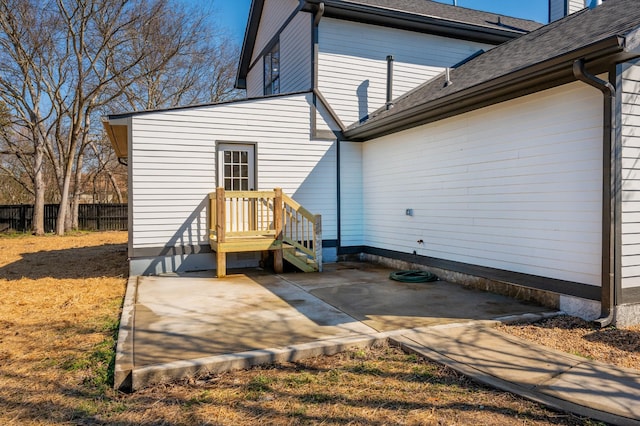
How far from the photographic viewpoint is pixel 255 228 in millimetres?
8039

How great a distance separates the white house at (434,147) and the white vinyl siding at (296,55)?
1.8 inches

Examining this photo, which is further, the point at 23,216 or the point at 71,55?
the point at 23,216

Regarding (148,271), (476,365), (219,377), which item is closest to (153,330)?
(219,377)

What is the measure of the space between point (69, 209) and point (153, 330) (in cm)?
1737

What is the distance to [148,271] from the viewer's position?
7.54 meters

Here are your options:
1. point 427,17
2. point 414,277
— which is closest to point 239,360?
point 414,277

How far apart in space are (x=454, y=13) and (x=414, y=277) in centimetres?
762

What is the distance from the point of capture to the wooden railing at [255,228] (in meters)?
7.14

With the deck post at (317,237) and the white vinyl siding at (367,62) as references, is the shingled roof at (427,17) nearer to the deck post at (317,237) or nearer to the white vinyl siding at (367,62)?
the white vinyl siding at (367,62)

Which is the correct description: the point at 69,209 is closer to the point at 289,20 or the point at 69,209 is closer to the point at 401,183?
the point at 289,20

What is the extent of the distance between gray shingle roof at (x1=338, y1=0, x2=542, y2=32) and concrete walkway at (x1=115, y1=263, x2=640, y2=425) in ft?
21.5

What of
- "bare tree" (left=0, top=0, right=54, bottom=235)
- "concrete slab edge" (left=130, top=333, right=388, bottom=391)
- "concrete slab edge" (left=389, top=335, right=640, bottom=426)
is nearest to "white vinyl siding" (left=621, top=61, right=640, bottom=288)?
"concrete slab edge" (left=389, top=335, right=640, bottom=426)

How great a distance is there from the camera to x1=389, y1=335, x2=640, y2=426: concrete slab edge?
243 centimetres

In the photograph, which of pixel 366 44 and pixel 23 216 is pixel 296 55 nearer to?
pixel 366 44
